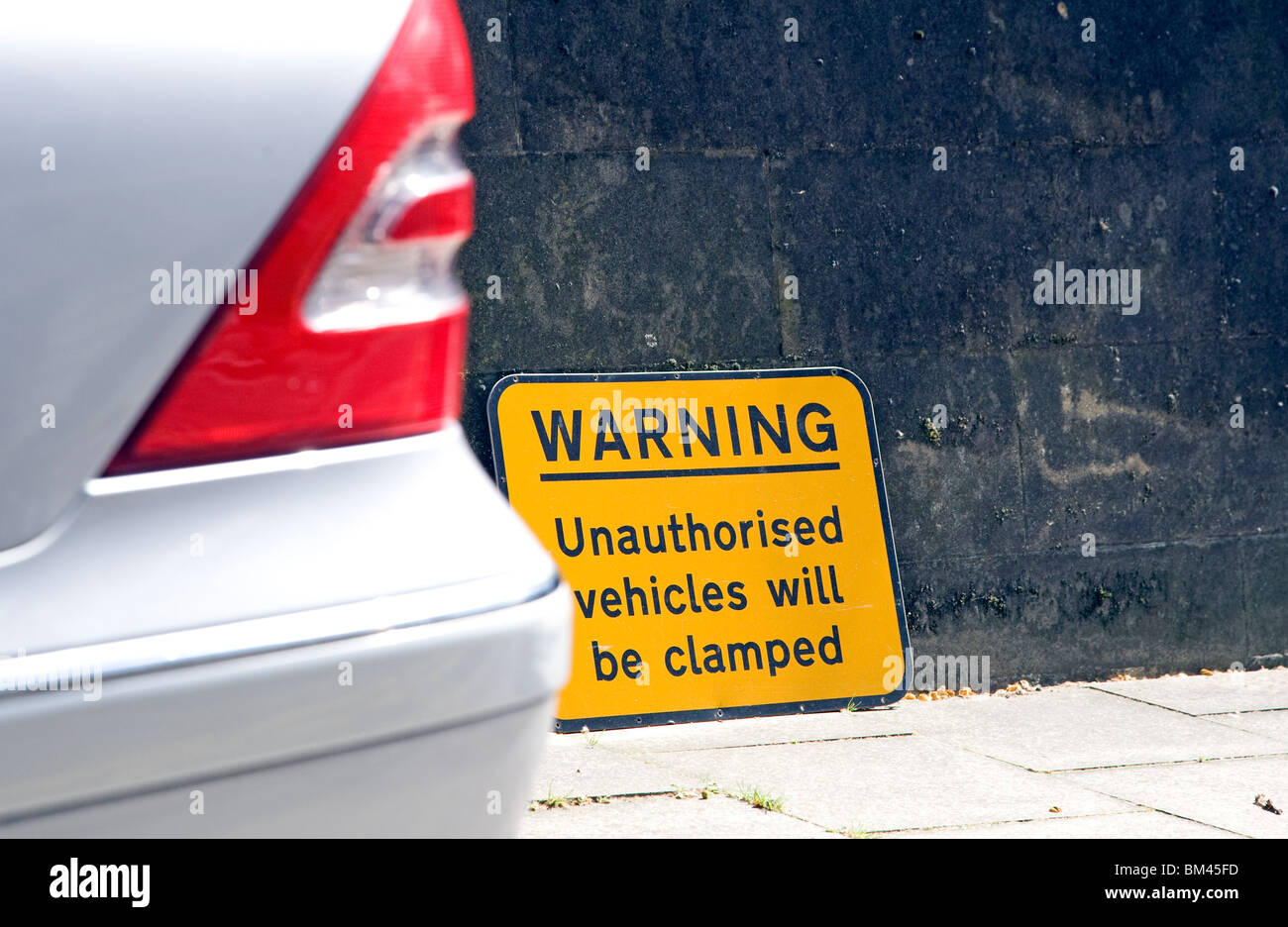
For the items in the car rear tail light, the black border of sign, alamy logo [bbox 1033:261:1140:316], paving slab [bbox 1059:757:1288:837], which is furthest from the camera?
alamy logo [bbox 1033:261:1140:316]

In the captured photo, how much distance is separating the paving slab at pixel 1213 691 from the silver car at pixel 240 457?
3.86 metres

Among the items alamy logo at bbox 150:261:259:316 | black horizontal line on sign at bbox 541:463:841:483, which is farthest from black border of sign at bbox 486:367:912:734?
alamy logo at bbox 150:261:259:316

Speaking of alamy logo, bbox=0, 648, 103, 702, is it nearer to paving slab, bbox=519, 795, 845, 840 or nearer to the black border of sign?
paving slab, bbox=519, 795, 845, 840

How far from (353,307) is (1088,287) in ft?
13.3

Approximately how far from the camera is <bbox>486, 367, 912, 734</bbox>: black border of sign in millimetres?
4223

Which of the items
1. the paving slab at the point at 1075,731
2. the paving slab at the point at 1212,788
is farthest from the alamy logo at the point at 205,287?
the paving slab at the point at 1075,731

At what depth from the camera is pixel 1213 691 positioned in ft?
15.9

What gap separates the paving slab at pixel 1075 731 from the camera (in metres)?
4.03

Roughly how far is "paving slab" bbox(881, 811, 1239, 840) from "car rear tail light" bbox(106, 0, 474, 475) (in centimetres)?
217

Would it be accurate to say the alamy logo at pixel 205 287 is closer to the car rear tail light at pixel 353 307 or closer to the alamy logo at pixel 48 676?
the car rear tail light at pixel 353 307

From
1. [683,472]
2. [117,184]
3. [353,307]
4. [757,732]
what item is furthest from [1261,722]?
[117,184]

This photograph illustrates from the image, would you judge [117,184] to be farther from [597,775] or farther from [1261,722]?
[1261,722]

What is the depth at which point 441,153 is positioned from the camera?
1.42 m
